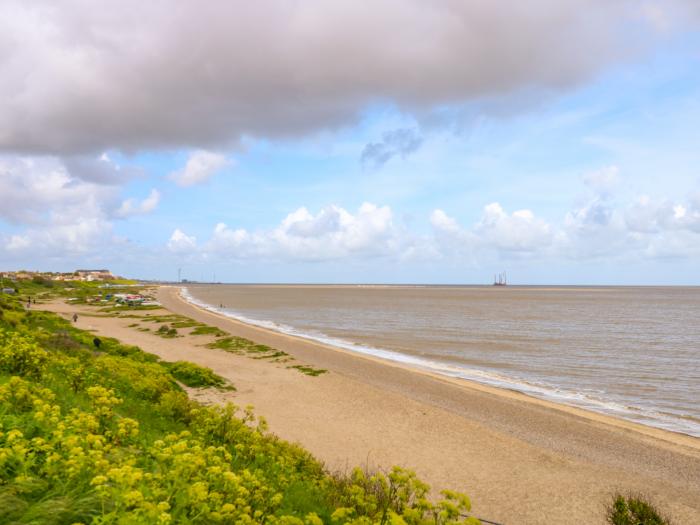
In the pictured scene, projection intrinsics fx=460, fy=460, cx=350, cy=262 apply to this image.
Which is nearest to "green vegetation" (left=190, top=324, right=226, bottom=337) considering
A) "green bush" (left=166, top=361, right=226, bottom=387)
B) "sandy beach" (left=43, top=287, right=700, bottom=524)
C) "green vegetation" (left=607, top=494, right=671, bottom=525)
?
"sandy beach" (left=43, top=287, right=700, bottom=524)

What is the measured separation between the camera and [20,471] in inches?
184

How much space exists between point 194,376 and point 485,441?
1287cm

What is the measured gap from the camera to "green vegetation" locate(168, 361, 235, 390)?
2052cm

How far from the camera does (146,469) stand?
19.5 feet

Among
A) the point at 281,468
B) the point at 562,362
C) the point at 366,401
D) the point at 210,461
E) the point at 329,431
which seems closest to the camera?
the point at 210,461

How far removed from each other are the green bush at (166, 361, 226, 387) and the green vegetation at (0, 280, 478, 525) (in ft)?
22.2

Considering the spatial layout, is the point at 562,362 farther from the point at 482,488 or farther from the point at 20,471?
the point at 20,471

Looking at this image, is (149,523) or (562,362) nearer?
(149,523)

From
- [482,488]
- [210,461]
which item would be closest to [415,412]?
[482,488]

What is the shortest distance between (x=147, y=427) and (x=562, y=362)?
30046 millimetres

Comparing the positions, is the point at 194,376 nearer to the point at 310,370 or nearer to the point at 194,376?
the point at 194,376

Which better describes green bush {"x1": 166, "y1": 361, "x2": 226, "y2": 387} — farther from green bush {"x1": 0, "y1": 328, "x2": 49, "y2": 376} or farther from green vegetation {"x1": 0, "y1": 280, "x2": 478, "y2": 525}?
green bush {"x1": 0, "y1": 328, "x2": 49, "y2": 376}

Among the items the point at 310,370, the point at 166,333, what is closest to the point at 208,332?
the point at 166,333

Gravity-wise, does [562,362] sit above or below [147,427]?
below
